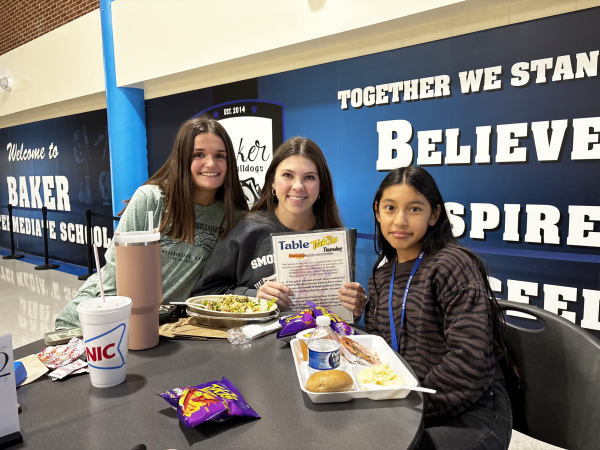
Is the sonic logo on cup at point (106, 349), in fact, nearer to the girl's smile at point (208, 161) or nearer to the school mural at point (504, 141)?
the girl's smile at point (208, 161)

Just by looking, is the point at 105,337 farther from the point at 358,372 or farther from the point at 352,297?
the point at 352,297

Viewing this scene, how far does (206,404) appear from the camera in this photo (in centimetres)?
86

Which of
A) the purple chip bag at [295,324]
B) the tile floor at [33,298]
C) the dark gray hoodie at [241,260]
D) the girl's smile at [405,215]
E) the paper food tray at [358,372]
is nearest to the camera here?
the paper food tray at [358,372]

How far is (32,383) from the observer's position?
1.04 metres

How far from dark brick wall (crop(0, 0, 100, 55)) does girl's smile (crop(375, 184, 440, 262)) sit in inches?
277

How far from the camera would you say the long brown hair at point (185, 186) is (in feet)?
6.92

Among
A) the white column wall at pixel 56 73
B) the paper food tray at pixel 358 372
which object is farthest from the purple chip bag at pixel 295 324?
the white column wall at pixel 56 73

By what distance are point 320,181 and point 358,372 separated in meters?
1.20

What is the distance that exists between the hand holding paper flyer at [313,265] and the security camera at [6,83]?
29.6ft

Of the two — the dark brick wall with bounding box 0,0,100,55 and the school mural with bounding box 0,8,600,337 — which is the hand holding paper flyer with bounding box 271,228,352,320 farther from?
Result: the dark brick wall with bounding box 0,0,100,55

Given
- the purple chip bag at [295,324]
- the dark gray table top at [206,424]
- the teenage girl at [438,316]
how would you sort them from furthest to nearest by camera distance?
the purple chip bag at [295,324] < the teenage girl at [438,316] < the dark gray table top at [206,424]

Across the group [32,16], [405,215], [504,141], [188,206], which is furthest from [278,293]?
[32,16]

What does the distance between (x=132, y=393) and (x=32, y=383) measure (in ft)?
0.94

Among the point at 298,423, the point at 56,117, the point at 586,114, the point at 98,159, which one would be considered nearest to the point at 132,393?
the point at 298,423
